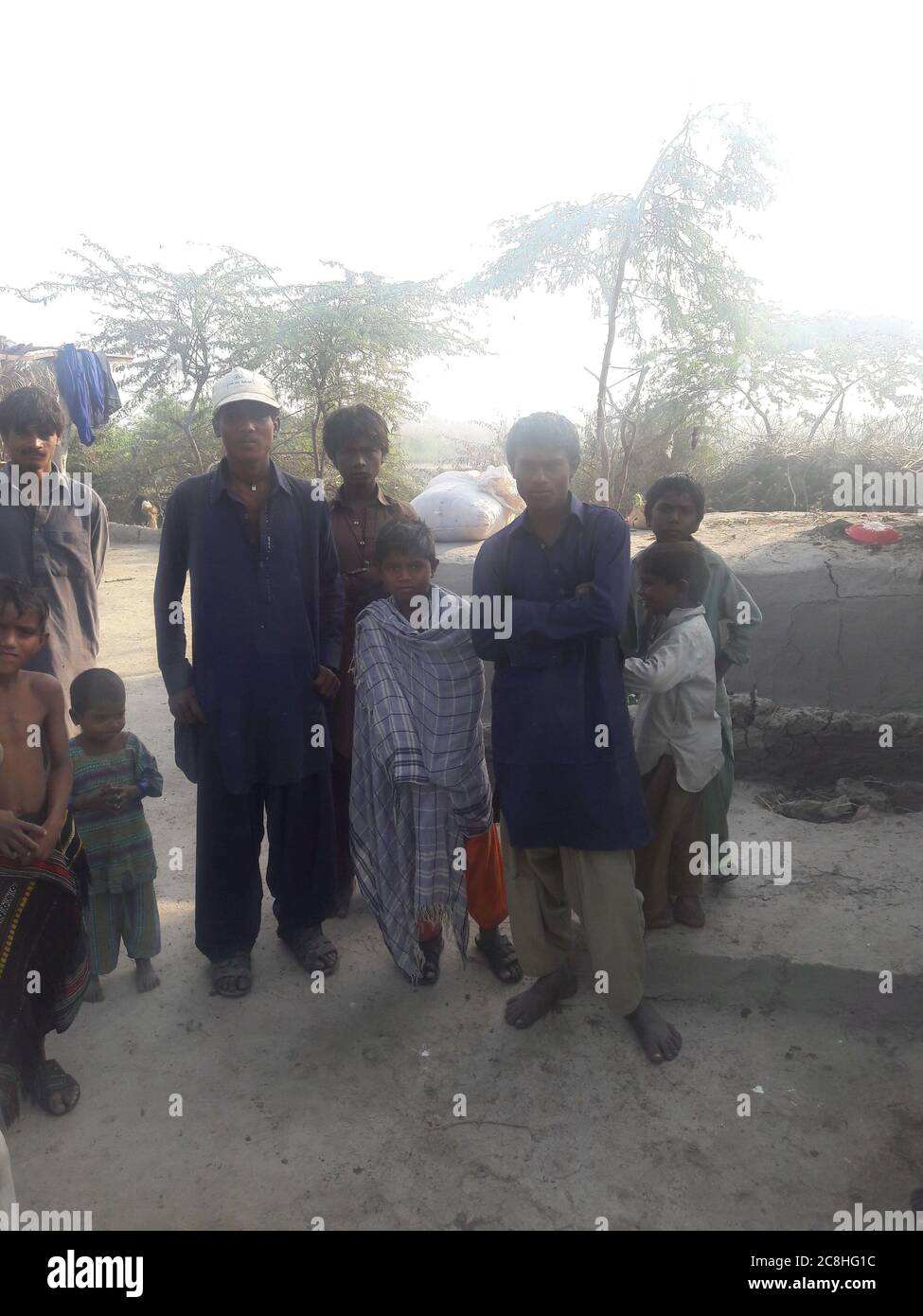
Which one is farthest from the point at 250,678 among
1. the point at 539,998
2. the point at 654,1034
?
the point at 654,1034

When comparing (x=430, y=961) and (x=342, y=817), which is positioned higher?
(x=342, y=817)

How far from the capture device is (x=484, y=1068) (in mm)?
2371

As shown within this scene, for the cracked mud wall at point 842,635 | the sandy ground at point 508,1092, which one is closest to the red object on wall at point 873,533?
the cracked mud wall at point 842,635

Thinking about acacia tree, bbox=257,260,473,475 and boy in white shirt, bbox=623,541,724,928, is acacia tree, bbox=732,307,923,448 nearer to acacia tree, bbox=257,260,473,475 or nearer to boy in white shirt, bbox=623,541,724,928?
acacia tree, bbox=257,260,473,475

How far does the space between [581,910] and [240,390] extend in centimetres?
174

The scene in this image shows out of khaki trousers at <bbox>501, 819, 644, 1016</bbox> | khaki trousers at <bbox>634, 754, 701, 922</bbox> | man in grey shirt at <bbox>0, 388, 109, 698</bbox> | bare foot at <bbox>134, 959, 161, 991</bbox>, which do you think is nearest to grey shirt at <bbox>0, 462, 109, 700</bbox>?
man in grey shirt at <bbox>0, 388, 109, 698</bbox>

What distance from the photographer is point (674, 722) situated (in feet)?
8.66

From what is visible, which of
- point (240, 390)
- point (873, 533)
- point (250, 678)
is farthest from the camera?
point (873, 533)

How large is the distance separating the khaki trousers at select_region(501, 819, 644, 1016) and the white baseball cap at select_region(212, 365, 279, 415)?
4.59 feet

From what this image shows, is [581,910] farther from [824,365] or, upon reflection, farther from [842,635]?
[824,365]

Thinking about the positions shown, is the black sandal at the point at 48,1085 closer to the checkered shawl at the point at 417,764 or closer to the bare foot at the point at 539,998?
the checkered shawl at the point at 417,764

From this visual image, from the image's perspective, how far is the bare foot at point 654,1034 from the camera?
2.37 m
